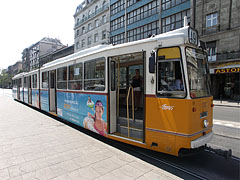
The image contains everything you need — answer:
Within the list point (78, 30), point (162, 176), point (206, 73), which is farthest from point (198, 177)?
point (78, 30)

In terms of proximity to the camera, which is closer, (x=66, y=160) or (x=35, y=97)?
(x=66, y=160)

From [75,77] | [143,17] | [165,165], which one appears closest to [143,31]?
[143,17]

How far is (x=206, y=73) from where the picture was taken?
4457 mm

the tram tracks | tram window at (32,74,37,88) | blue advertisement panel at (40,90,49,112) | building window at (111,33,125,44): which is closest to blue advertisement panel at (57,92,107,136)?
the tram tracks

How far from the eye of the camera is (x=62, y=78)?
7.73 meters

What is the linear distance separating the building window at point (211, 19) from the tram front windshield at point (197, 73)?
67.6 ft

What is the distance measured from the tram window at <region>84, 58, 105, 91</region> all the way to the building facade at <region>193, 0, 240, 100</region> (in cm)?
1849

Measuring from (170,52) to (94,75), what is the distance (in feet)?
8.88

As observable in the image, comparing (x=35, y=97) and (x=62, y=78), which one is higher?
(x=62, y=78)

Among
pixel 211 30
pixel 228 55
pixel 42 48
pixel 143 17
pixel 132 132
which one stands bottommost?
pixel 132 132

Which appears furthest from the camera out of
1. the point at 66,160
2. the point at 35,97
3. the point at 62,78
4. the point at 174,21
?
the point at 174,21

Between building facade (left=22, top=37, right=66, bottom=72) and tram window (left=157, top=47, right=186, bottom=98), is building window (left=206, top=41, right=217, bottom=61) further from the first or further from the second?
building facade (left=22, top=37, right=66, bottom=72)

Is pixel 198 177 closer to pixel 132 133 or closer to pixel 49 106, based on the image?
pixel 132 133

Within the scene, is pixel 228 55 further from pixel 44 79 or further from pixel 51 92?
pixel 44 79
